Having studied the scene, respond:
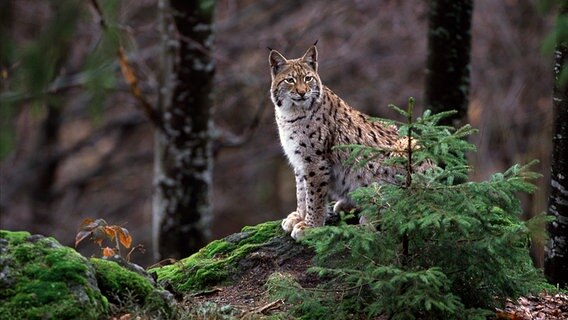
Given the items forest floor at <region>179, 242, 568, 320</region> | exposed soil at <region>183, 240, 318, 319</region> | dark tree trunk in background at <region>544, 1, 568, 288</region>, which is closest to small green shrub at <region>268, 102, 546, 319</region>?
forest floor at <region>179, 242, 568, 320</region>

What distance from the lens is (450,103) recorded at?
8.03 m

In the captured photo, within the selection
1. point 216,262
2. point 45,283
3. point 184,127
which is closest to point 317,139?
point 216,262

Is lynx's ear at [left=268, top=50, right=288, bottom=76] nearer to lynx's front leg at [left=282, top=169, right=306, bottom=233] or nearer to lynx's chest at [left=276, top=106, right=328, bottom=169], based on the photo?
lynx's chest at [left=276, top=106, right=328, bottom=169]

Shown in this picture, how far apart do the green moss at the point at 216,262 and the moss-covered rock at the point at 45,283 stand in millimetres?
1175

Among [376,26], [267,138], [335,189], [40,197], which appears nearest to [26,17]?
[40,197]

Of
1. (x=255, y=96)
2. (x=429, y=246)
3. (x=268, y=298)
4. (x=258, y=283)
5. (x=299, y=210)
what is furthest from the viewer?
(x=255, y=96)

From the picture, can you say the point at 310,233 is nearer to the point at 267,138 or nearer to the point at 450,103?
the point at 450,103

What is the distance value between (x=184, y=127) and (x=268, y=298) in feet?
14.1

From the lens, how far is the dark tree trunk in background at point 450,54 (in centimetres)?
797

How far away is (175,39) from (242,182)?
923 centimetres

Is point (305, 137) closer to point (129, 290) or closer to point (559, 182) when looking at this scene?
point (559, 182)

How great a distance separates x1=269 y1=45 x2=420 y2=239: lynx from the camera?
20.3ft

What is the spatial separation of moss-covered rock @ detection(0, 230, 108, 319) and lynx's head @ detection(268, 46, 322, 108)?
7.08 ft

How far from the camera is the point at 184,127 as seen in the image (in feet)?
31.2
